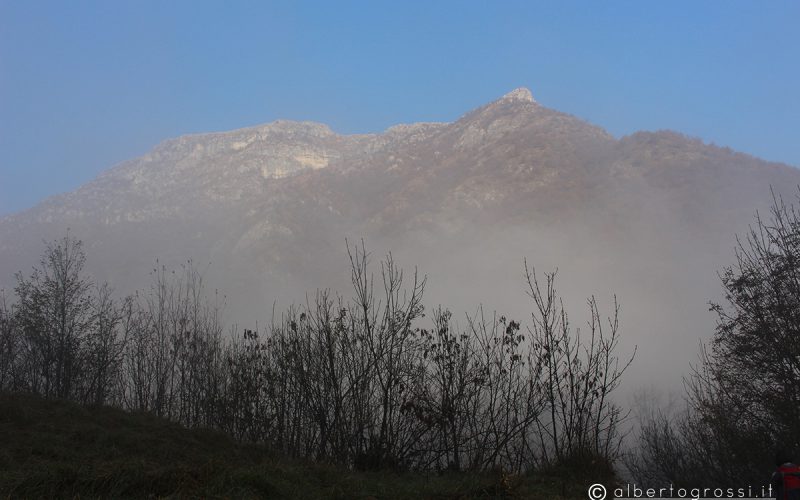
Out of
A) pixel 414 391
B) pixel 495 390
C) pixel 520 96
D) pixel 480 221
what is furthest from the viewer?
pixel 520 96

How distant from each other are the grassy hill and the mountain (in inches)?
2052

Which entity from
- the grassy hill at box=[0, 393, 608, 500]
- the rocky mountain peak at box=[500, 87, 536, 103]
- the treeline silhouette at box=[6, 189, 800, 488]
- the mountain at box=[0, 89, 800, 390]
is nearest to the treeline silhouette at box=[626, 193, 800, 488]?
the treeline silhouette at box=[6, 189, 800, 488]

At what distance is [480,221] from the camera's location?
92.0 meters

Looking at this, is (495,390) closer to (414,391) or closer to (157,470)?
(414,391)

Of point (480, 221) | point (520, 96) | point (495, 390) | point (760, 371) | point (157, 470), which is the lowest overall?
point (157, 470)

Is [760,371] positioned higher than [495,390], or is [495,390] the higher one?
[495,390]

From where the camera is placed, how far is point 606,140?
107375mm

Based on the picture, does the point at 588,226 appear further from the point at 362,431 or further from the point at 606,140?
the point at 362,431

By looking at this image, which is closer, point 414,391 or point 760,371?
point 760,371

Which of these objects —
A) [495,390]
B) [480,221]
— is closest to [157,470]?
[495,390]

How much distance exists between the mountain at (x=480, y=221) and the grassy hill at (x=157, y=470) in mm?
52132

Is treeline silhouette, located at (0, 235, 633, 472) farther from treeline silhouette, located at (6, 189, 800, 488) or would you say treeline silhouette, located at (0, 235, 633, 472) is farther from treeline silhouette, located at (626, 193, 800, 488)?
treeline silhouette, located at (626, 193, 800, 488)

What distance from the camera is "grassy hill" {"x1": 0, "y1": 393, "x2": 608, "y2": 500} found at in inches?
268

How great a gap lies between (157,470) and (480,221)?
3410 inches
